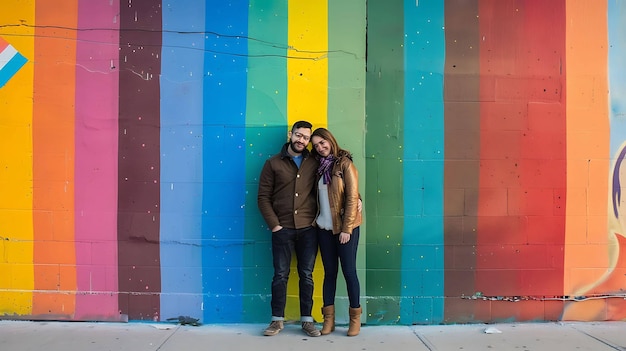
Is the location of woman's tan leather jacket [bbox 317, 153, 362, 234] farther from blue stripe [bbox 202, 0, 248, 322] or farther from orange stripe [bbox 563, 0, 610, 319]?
orange stripe [bbox 563, 0, 610, 319]

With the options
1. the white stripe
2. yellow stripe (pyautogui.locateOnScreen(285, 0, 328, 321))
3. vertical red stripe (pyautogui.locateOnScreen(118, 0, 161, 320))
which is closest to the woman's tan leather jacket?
yellow stripe (pyautogui.locateOnScreen(285, 0, 328, 321))

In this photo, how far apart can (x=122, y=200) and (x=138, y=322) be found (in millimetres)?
1201

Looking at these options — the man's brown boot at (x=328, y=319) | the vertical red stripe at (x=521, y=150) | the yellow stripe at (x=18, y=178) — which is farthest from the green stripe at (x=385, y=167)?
the yellow stripe at (x=18, y=178)

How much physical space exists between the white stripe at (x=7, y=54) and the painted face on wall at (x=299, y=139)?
2.91 m

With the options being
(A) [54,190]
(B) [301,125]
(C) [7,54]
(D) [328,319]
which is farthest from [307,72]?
(C) [7,54]

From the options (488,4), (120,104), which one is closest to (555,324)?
(488,4)

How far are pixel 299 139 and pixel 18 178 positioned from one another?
9.23 ft

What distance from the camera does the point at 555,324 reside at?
499 centimetres

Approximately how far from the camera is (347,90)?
493 cm

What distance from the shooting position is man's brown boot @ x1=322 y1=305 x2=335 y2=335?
15.4 ft

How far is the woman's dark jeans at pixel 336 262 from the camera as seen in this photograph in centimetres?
456

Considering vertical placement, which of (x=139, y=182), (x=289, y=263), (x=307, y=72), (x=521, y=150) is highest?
(x=307, y=72)

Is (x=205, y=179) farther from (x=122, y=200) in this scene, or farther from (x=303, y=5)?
(x=303, y=5)

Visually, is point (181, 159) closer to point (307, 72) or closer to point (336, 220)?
point (307, 72)
